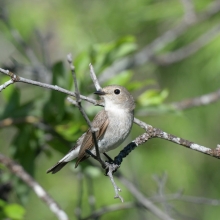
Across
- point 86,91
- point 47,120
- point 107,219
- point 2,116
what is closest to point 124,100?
point 86,91

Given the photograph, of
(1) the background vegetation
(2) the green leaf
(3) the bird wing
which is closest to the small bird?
(3) the bird wing

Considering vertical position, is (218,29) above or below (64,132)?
above

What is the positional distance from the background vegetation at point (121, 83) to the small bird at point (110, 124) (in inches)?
9.4

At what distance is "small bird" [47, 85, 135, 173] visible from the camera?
167 inches

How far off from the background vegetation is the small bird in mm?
238

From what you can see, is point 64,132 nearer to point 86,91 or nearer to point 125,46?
point 86,91

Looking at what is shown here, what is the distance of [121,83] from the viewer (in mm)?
4957

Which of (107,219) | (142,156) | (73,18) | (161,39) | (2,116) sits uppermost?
(73,18)

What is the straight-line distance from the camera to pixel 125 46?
4988mm

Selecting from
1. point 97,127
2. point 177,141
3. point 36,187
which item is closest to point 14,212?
point 36,187

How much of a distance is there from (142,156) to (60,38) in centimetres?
219

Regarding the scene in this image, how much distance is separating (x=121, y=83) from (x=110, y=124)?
28.1 inches

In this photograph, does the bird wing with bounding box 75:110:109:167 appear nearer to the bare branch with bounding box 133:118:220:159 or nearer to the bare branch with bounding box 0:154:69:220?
the bare branch with bounding box 0:154:69:220

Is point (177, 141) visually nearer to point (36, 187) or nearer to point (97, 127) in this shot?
point (97, 127)
